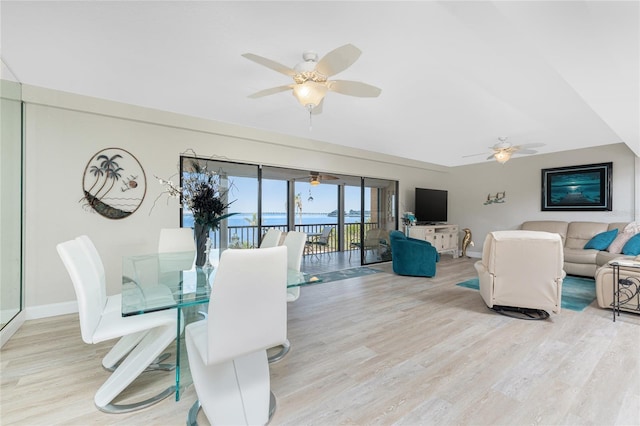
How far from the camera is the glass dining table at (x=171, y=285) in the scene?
1.59 metres

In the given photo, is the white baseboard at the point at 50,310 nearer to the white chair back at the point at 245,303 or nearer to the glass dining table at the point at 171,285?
the glass dining table at the point at 171,285

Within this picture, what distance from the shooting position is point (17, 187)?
2.91 m

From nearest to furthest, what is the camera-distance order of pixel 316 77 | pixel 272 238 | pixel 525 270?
pixel 316 77 < pixel 525 270 < pixel 272 238

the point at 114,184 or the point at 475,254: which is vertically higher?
the point at 114,184

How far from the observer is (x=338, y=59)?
76.5 inches

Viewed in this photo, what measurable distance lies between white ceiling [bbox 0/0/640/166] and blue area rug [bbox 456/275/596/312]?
7.29ft

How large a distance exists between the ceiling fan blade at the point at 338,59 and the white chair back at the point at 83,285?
2032mm

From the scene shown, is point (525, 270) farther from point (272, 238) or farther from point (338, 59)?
point (338, 59)

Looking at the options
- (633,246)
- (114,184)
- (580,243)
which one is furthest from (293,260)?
(580,243)

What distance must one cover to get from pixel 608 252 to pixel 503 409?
4.98 meters

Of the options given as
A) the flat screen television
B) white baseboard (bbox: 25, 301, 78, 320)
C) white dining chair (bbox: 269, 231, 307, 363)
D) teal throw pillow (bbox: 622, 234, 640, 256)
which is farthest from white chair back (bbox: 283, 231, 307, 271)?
teal throw pillow (bbox: 622, 234, 640, 256)

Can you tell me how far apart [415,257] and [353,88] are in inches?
141

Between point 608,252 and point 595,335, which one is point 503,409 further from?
point 608,252

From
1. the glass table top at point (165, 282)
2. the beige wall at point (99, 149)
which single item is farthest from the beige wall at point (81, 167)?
the glass table top at point (165, 282)
